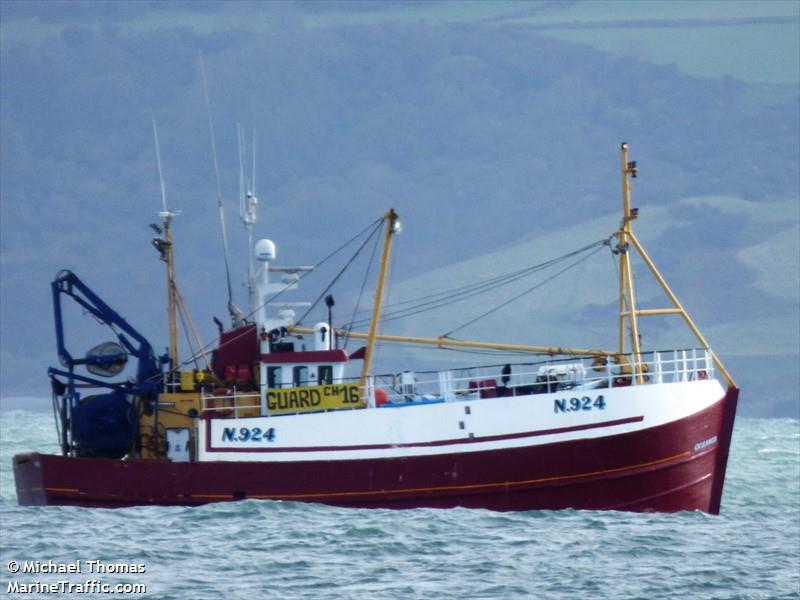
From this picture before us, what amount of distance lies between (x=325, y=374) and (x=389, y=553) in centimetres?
727

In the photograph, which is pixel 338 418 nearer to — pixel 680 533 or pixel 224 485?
pixel 224 485

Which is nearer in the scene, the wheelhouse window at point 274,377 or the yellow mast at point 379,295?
the yellow mast at point 379,295

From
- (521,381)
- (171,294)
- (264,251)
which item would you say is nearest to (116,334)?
(171,294)

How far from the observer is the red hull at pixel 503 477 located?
33844 millimetres

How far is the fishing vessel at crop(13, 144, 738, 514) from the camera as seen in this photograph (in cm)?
3384

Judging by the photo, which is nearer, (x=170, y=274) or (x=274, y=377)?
(x=274, y=377)

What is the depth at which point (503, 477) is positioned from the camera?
111ft

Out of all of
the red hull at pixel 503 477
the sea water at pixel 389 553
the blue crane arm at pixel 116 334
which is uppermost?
the blue crane arm at pixel 116 334

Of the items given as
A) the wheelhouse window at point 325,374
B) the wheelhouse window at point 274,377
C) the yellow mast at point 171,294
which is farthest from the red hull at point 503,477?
the yellow mast at point 171,294

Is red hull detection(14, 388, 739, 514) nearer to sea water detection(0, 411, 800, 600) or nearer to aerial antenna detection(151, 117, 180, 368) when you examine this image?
sea water detection(0, 411, 800, 600)

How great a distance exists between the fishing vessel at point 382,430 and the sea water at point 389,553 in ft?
1.80

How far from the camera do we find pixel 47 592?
25.9 metres

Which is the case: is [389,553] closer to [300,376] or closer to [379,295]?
[379,295]

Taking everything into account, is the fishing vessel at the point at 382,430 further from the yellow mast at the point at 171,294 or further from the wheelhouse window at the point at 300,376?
the yellow mast at the point at 171,294
